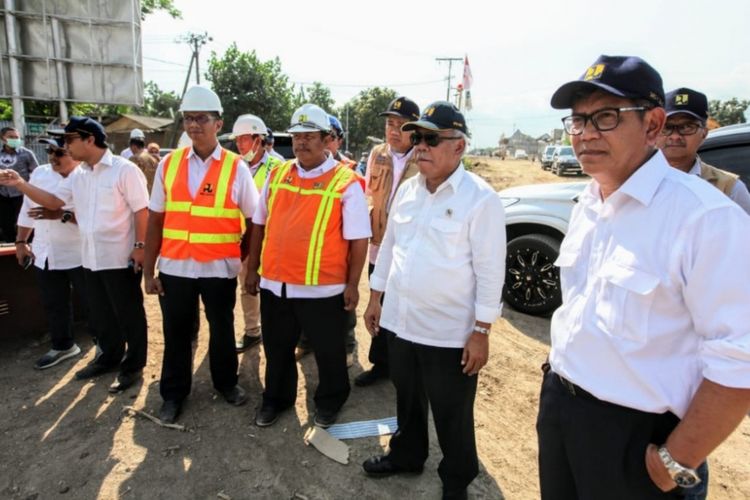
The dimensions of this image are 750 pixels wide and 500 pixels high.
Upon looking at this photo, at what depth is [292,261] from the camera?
2.60 m

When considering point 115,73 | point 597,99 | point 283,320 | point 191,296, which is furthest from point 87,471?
point 115,73

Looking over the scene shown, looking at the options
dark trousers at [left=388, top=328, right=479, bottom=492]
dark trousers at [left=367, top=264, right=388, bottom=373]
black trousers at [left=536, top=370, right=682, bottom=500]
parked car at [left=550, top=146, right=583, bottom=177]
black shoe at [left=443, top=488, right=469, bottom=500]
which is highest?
parked car at [left=550, top=146, right=583, bottom=177]

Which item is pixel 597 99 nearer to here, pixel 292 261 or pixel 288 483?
pixel 292 261

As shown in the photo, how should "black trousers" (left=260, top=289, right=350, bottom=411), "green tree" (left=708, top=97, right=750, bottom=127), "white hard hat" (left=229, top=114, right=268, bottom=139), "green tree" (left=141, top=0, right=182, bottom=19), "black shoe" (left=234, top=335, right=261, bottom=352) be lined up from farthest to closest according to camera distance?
"green tree" (left=708, top=97, right=750, bottom=127) < "green tree" (left=141, top=0, right=182, bottom=19) < "white hard hat" (left=229, top=114, right=268, bottom=139) < "black shoe" (left=234, top=335, right=261, bottom=352) < "black trousers" (left=260, top=289, right=350, bottom=411)

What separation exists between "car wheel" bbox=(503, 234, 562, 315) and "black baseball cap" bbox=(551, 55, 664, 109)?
10.6 ft

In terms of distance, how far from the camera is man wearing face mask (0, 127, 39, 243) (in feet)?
19.9

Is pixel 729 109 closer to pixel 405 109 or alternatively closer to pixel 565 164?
pixel 565 164

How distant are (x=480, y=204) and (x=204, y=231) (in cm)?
175

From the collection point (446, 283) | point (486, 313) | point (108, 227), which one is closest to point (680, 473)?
point (486, 313)

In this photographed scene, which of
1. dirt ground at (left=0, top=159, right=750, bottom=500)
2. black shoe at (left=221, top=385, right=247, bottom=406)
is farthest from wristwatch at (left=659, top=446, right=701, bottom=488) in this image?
black shoe at (left=221, top=385, right=247, bottom=406)

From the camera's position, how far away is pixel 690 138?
8.54 feet

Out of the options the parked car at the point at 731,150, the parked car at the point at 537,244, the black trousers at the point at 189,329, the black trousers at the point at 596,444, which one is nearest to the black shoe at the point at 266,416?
the black trousers at the point at 189,329

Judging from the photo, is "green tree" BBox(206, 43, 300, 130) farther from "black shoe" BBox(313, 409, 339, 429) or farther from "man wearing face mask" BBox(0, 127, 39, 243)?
"black shoe" BBox(313, 409, 339, 429)

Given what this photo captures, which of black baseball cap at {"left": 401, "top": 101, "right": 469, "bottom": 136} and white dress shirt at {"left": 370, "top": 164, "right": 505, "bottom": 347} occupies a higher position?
black baseball cap at {"left": 401, "top": 101, "right": 469, "bottom": 136}
